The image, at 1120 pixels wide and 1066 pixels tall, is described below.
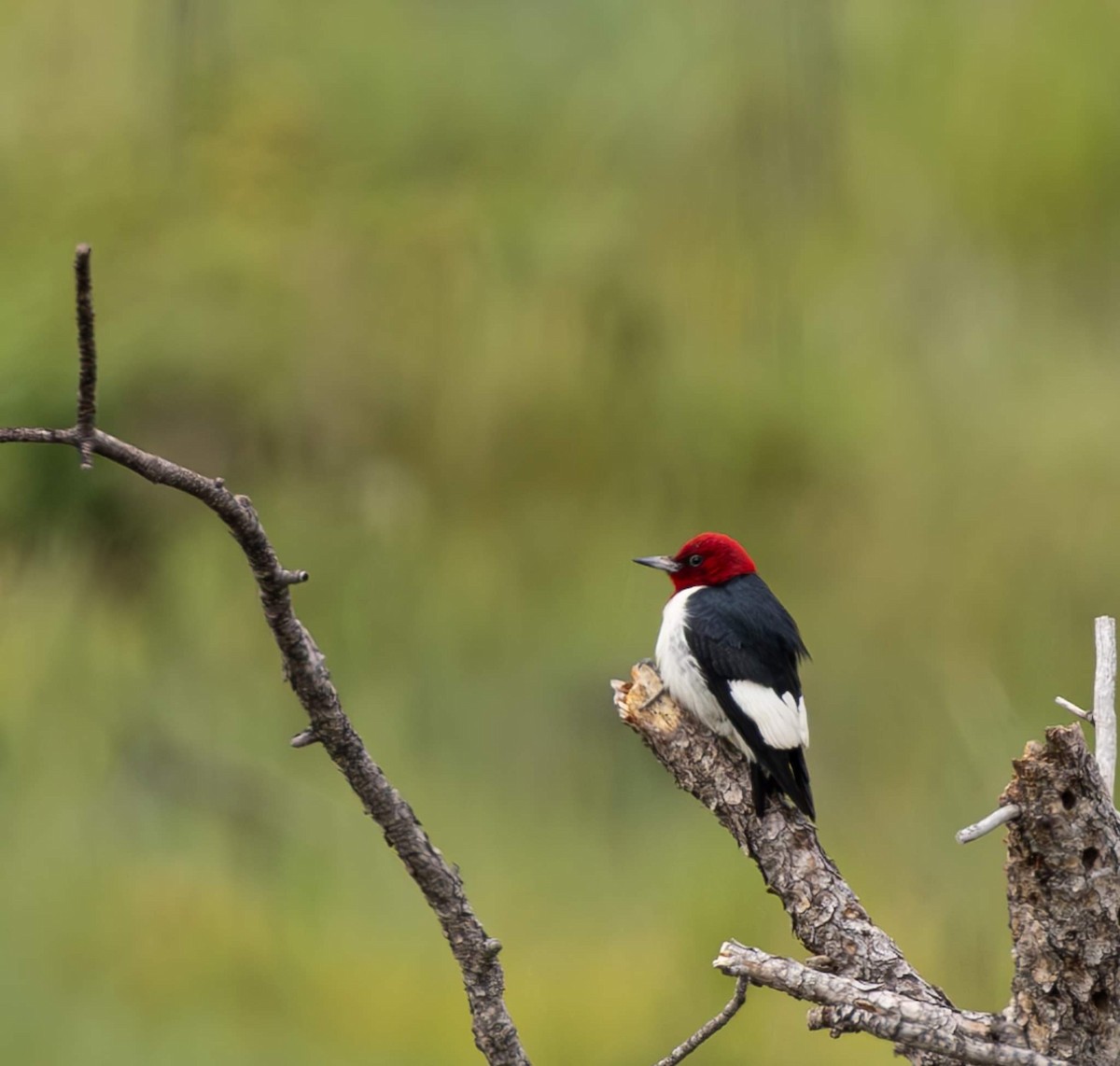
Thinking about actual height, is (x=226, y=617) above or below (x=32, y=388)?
below

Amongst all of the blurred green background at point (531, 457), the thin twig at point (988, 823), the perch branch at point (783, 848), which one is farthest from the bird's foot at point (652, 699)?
the blurred green background at point (531, 457)

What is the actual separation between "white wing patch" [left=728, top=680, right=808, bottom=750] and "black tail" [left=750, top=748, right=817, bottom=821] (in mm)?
49

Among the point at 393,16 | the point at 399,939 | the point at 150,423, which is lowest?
the point at 399,939

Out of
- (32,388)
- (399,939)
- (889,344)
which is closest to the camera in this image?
(32,388)

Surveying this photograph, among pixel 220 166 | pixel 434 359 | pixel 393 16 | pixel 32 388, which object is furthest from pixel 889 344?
pixel 32 388

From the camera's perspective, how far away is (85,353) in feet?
3.09

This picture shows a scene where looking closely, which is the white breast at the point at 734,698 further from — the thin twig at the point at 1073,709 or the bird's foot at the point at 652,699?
the thin twig at the point at 1073,709

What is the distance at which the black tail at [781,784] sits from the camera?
70.5 inches

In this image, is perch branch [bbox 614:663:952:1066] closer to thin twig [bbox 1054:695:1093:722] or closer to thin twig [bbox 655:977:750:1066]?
thin twig [bbox 655:977:750:1066]

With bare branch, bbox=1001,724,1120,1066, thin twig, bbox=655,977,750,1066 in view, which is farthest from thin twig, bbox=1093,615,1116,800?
thin twig, bbox=655,977,750,1066

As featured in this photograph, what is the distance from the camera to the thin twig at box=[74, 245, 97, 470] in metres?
0.88

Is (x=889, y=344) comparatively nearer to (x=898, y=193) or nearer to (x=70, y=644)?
(x=898, y=193)

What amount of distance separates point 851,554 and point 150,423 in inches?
82.5

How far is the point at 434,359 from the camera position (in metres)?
3.82
